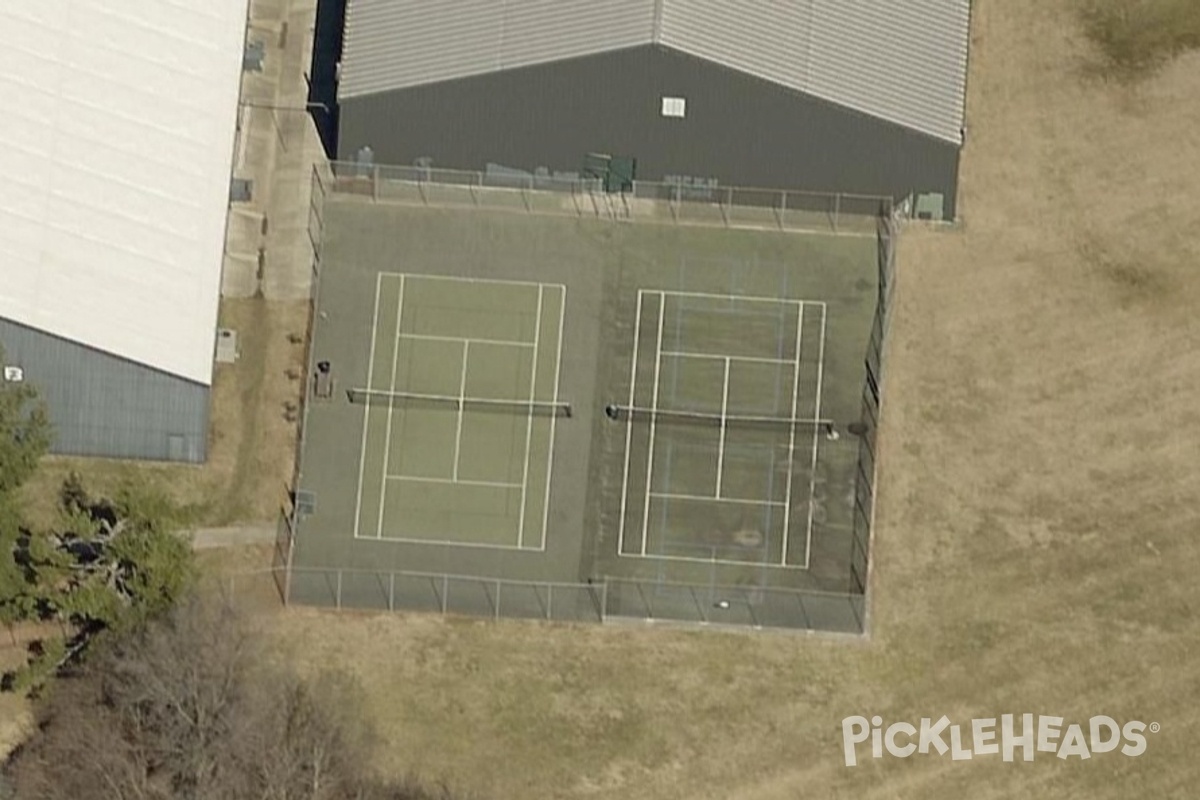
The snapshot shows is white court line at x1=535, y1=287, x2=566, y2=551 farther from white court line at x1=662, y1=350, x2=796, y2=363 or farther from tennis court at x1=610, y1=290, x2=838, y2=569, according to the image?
white court line at x1=662, y1=350, x2=796, y2=363

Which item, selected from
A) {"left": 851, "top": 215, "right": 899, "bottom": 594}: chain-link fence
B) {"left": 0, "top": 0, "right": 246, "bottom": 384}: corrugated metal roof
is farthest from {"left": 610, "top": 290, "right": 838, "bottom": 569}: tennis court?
{"left": 0, "top": 0, "right": 246, "bottom": 384}: corrugated metal roof

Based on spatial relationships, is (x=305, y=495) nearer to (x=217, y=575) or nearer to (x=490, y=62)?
(x=217, y=575)

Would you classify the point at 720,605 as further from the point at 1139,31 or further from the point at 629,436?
the point at 1139,31

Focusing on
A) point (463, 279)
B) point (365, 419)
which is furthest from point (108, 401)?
point (463, 279)

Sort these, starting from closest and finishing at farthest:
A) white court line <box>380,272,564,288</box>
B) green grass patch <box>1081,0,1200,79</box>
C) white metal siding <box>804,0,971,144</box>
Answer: white metal siding <box>804,0,971,144</box> → white court line <box>380,272,564,288</box> → green grass patch <box>1081,0,1200,79</box>

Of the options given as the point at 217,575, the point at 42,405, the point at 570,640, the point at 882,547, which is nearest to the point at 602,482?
the point at 570,640
